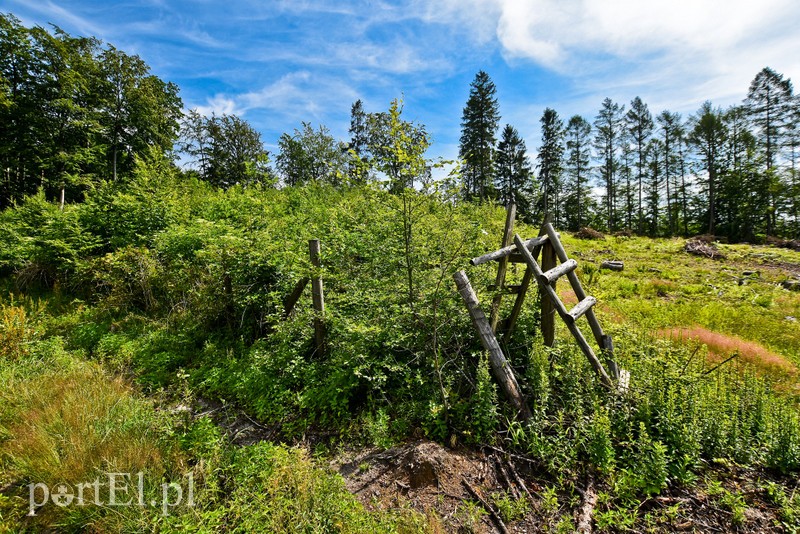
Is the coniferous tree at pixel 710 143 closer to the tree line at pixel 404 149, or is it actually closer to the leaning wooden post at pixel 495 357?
the tree line at pixel 404 149

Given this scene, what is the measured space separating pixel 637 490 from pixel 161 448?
14.9 feet

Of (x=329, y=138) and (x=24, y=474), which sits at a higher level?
(x=329, y=138)

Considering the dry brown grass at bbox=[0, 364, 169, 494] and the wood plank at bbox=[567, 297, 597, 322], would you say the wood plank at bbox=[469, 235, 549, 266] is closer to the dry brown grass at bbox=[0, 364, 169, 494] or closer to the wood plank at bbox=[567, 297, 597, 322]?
the wood plank at bbox=[567, 297, 597, 322]

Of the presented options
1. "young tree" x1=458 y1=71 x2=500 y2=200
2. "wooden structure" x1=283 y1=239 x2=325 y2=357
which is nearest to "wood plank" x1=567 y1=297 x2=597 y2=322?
"wooden structure" x1=283 y1=239 x2=325 y2=357

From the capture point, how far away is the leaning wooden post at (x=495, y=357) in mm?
3576

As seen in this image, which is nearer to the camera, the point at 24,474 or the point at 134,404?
the point at 24,474

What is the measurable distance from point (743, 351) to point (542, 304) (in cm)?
414

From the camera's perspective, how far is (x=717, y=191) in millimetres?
30938

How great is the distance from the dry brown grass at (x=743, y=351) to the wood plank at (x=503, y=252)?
280cm

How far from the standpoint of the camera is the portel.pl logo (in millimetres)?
2635

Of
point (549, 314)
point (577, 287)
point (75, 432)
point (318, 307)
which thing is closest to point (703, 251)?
point (577, 287)

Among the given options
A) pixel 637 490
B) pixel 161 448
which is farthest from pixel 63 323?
pixel 637 490

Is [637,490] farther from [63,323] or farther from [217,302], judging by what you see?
[63,323]

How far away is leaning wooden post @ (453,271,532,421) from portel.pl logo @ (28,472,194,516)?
3.15 meters
